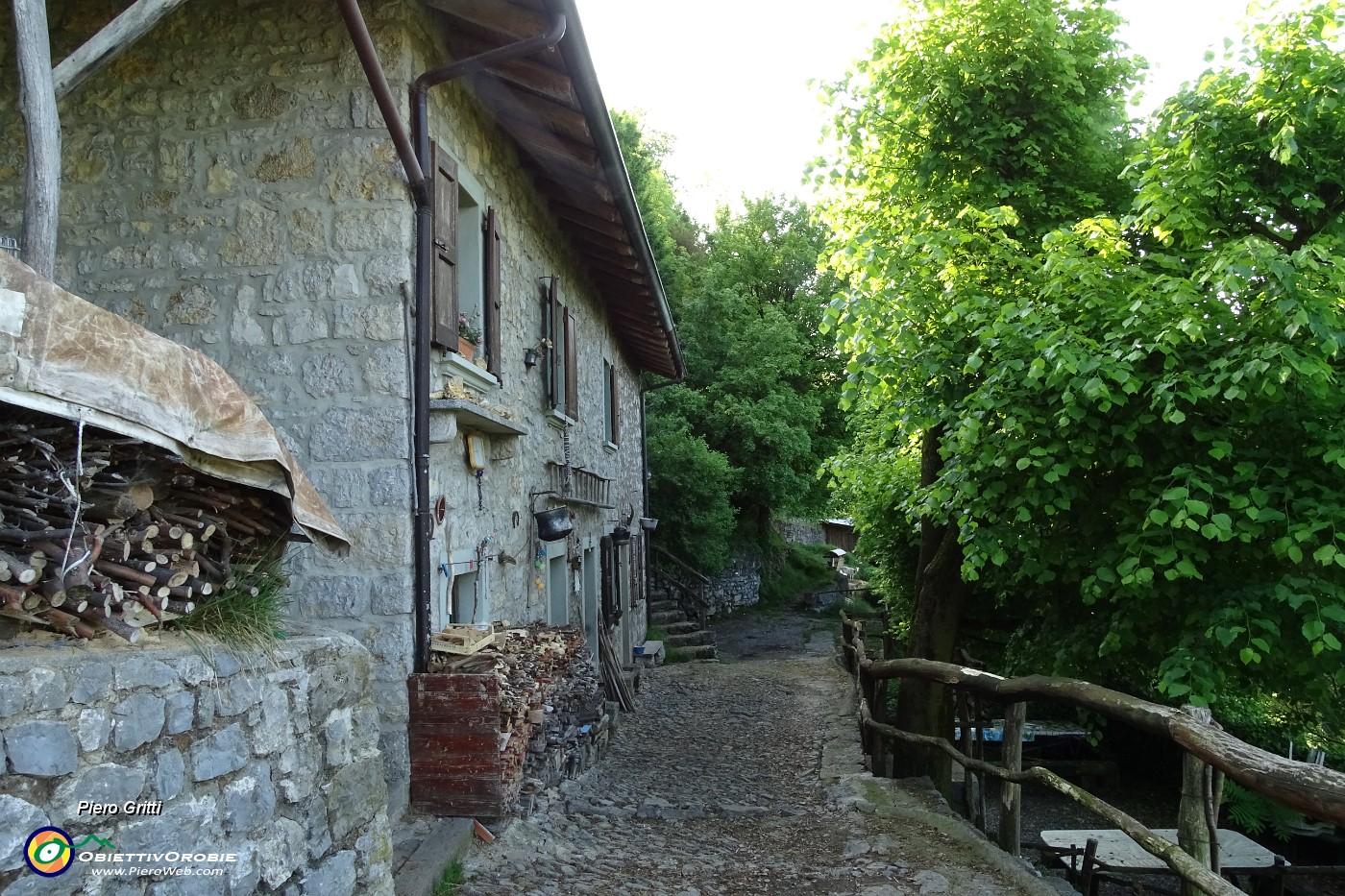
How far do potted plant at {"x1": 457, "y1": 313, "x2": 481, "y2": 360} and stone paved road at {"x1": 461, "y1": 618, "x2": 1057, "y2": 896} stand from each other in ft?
8.42

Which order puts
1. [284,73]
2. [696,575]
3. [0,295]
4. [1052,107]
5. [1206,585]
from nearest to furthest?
[0,295], [284,73], [1206,585], [1052,107], [696,575]

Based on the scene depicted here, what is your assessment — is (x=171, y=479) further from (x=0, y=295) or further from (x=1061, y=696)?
(x=1061, y=696)

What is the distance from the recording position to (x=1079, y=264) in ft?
15.5

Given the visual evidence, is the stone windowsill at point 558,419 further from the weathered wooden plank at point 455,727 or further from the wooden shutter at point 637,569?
the wooden shutter at point 637,569

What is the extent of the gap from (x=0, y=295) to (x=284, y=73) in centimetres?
304

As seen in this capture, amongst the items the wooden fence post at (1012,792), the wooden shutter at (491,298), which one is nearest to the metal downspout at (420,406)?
the wooden shutter at (491,298)

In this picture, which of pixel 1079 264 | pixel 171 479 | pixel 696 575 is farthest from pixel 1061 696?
pixel 696 575

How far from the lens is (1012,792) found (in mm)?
3984

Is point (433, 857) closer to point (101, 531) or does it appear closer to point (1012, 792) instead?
point (101, 531)

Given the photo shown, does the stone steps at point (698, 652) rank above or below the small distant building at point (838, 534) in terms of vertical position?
below

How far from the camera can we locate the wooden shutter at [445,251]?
4789 millimetres

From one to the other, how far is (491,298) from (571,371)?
97.3 inches

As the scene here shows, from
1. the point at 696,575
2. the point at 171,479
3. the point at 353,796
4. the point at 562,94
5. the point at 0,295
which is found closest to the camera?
the point at 0,295

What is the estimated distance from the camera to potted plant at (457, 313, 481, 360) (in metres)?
5.20
